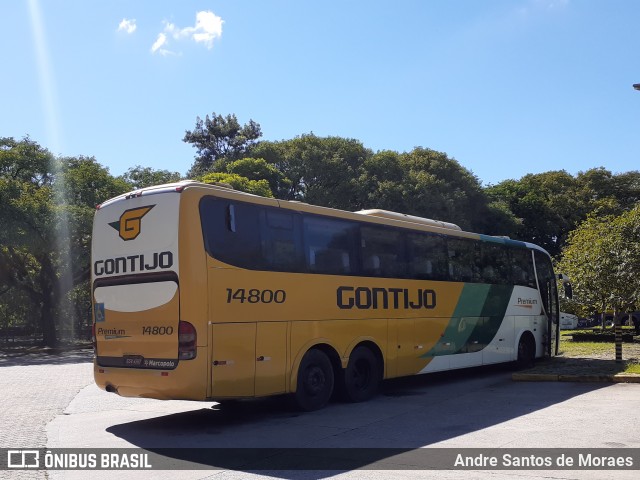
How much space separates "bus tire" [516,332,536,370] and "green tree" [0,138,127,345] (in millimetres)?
20846

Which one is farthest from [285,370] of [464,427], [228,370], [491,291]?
[491,291]

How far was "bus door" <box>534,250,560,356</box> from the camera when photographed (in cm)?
1918

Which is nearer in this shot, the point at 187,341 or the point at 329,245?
the point at 187,341

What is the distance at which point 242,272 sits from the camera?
34.4 feet

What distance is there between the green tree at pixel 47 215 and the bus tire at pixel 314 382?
21239mm

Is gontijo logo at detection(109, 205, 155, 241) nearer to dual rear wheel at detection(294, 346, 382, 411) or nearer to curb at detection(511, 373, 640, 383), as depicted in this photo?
dual rear wheel at detection(294, 346, 382, 411)

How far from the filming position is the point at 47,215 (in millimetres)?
29766

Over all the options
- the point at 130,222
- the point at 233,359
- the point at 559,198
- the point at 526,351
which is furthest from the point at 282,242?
the point at 559,198

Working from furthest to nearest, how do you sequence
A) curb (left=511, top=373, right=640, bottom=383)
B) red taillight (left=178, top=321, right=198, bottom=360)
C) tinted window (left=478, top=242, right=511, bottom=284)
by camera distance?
tinted window (left=478, top=242, right=511, bottom=284), curb (left=511, top=373, right=640, bottom=383), red taillight (left=178, top=321, right=198, bottom=360)

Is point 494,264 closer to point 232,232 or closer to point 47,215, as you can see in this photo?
point 232,232

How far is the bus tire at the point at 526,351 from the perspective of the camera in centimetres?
1828

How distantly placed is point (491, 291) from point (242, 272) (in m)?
8.49

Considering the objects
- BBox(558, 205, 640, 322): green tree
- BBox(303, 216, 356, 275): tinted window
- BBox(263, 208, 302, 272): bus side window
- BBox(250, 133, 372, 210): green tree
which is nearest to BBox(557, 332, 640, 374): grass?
BBox(558, 205, 640, 322): green tree

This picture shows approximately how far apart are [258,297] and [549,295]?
11.7 meters
